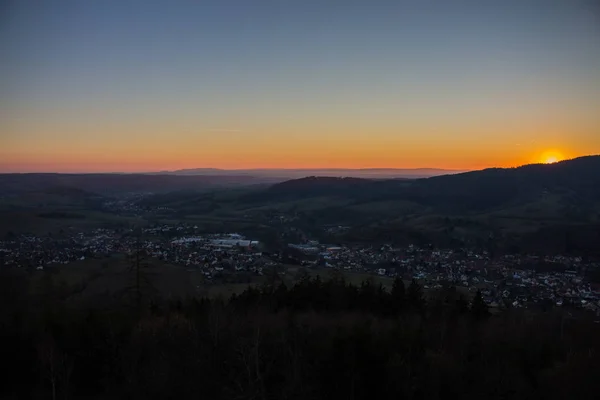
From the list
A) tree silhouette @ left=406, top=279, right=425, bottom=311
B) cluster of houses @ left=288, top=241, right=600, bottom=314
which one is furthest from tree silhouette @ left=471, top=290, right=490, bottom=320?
cluster of houses @ left=288, top=241, right=600, bottom=314

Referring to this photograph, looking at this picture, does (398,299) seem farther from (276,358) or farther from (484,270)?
(484,270)

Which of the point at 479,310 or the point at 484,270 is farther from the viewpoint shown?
the point at 484,270

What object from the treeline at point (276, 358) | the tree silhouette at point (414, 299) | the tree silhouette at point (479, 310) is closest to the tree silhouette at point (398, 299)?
the tree silhouette at point (414, 299)

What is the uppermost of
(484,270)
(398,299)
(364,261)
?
(398,299)

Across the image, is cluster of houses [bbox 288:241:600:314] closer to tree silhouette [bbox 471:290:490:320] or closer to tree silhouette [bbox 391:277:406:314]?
tree silhouette [bbox 471:290:490:320]

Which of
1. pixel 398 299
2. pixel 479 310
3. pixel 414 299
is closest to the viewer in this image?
pixel 479 310

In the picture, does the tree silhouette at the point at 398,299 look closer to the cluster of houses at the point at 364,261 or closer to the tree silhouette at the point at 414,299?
the tree silhouette at the point at 414,299

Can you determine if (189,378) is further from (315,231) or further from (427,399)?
(315,231)

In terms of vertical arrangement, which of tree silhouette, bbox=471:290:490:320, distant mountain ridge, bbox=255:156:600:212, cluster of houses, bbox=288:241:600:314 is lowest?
cluster of houses, bbox=288:241:600:314

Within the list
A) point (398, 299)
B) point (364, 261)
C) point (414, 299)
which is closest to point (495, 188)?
point (364, 261)

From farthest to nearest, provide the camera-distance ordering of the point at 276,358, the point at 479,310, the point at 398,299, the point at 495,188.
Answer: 1. the point at 495,188
2. the point at 398,299
3. the point at 479,310
4. the point at 276,358
